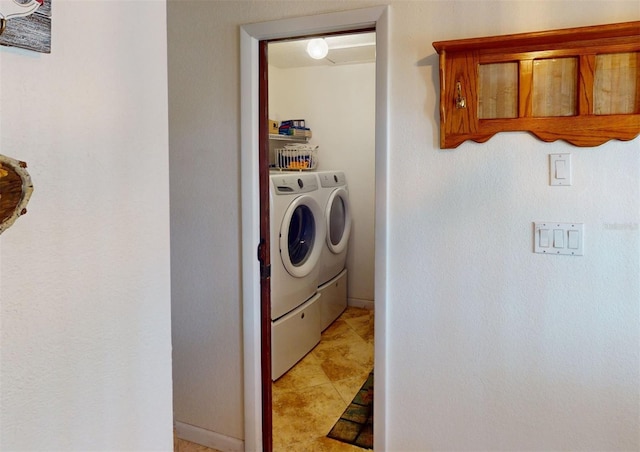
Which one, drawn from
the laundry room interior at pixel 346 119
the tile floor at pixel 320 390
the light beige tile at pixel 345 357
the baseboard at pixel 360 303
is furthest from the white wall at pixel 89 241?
the baseboard at pixel 360 303

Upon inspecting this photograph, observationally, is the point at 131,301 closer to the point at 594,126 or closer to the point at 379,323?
the point at 379,323

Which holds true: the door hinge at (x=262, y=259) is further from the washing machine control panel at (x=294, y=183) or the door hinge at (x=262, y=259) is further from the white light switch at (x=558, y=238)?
the white light switch at (x=558, y=238)

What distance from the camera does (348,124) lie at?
4.02m

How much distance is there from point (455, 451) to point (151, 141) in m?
1.55

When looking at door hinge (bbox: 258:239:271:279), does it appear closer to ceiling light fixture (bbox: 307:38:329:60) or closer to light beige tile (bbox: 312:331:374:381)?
light beige tile (bbox: 312:331:374:381)

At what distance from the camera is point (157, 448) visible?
0.89m

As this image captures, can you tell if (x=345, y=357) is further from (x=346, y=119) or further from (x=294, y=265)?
A: (x=346, y=119)

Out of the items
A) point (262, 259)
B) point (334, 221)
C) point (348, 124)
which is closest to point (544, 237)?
point (262, 259)

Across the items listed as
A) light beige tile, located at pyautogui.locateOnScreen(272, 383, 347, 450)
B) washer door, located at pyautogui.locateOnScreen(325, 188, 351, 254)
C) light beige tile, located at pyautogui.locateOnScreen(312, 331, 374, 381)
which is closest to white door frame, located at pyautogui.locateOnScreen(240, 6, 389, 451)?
light beige tile, located at pyautogui.locateOnScreen(272, 383, 347, 450)

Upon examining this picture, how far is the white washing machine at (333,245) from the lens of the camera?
330 centimetres

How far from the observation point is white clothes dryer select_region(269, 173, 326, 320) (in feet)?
8.36

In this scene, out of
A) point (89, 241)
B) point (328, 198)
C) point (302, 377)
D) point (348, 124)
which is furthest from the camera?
point (348, 124)

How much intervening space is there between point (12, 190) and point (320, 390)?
2333 mm

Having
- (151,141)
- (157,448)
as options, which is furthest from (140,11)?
(157,448)
